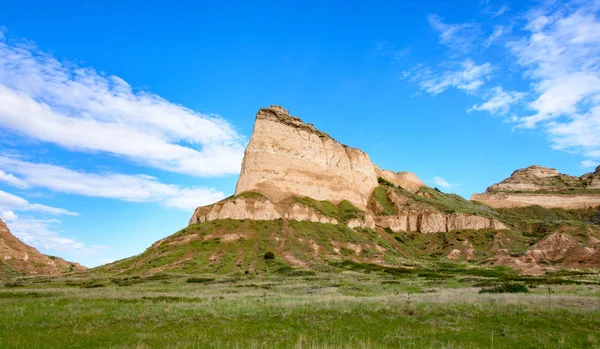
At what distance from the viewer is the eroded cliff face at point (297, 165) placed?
11025 centimetres

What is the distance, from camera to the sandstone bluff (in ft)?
328

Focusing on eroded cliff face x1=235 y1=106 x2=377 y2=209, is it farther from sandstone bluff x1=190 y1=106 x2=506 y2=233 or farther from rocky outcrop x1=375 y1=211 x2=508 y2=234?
rocky outcrop x1=375 y1=211 x2=508 y2=234

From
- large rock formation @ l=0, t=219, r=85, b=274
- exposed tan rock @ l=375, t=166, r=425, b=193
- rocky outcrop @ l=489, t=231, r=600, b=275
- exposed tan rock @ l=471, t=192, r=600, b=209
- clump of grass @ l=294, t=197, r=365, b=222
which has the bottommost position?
large rock formation @ l=0, t=219, r=85, b=274

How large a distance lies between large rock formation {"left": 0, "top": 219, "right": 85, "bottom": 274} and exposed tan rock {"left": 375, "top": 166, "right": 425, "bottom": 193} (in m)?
125

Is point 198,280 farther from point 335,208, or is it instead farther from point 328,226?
point 335,208

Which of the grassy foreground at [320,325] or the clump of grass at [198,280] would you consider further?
the clump of grass at [198,280]

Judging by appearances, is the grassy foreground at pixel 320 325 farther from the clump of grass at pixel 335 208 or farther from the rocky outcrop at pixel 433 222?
the rocky outcrop at pixel 433 222

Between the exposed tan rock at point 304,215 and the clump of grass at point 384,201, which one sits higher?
the clump of grass at point 384,201

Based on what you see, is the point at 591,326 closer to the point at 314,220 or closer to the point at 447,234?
the point at 314,220

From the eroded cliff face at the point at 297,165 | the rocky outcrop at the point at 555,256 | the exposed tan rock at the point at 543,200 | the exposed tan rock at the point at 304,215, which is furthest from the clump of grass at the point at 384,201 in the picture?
the exposed tan rock at the point at 543,200

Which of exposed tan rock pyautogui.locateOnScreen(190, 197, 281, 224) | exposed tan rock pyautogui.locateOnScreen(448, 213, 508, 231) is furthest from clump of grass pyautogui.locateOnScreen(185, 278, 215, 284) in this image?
exposed tan rock pyautogui.locateOnScreen(448, 213, 508, 231)

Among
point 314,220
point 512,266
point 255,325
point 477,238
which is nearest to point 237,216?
point 314,220

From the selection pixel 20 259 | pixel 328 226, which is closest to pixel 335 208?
pixel 328 226

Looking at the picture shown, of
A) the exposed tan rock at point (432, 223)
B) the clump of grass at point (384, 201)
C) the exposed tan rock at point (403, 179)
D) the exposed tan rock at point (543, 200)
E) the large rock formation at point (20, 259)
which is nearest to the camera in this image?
the large rock formation at point (20, 259)
